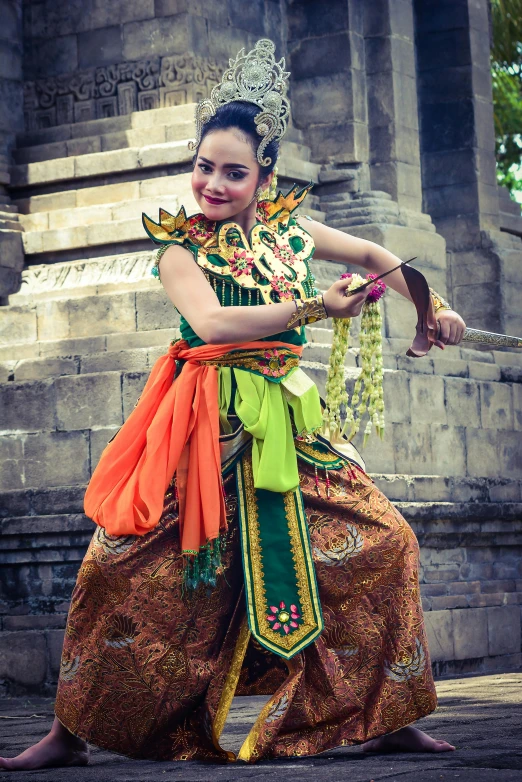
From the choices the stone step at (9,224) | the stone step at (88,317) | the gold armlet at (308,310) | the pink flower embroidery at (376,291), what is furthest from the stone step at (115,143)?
the gold armlet at (308,310)

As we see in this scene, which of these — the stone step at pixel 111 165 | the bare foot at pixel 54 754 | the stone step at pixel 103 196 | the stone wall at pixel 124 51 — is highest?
the stone wall at pixel 124 51

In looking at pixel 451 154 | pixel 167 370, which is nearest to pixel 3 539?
pixel 167 370

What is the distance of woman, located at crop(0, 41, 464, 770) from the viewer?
4918 millimetres

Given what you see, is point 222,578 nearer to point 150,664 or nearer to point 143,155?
point 150,664

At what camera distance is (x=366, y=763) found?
→ 4.74 metres

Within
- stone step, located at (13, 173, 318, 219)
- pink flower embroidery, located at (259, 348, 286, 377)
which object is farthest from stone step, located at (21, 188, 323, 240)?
pink flower embroidery, located at (259, 348, 286, 377)

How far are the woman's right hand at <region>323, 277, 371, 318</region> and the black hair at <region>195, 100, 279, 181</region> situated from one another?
2.02 ft

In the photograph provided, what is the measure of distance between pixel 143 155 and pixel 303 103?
1631mm

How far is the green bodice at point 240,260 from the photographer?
514cm

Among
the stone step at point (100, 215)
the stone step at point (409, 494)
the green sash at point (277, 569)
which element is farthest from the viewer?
the stone step at point (100, 215)

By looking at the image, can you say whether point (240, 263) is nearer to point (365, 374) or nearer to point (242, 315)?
point (242, 315)

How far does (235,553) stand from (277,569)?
17 centimetres

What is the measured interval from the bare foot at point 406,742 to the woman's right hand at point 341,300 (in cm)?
135

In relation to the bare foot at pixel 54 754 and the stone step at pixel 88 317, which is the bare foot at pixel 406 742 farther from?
the stone step at pixel 88 317
